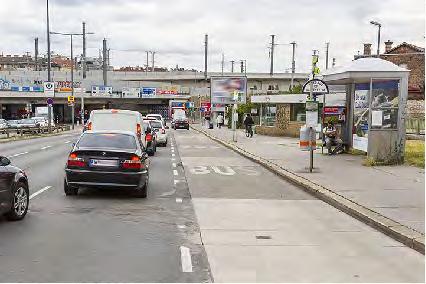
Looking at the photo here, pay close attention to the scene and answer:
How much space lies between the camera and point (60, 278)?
5.96 meters

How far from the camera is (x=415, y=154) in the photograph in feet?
64.4

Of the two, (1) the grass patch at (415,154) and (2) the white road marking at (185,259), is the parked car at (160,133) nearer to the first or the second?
(1) the grass patch at (415,154)

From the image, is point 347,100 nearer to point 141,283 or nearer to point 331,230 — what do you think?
point 331,230

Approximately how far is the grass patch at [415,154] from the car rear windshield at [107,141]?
974 cm

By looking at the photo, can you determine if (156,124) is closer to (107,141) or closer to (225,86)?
(107,141)

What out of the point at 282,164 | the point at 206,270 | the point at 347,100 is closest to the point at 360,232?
the point at 206,270

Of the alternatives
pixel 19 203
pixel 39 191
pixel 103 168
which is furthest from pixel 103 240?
pixel 39 191

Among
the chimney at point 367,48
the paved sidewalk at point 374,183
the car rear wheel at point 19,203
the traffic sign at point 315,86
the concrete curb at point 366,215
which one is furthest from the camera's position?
the chimney at point 367,48

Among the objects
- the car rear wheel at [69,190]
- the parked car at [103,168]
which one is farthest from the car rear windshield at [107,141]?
the car rear wheel at [69,190]

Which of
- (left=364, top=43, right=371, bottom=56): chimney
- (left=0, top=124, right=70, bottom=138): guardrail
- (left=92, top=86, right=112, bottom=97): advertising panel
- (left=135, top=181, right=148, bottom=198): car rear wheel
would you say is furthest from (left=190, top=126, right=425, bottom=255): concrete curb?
(left=92, top=86, right=112, bottom=97): advertising panel

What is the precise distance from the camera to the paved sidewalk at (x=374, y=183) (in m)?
10.0

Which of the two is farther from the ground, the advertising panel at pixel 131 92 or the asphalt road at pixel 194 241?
the advertising panel at pixel 131 92

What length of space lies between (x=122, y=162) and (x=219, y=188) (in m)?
3.05

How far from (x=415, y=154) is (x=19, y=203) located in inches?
584
